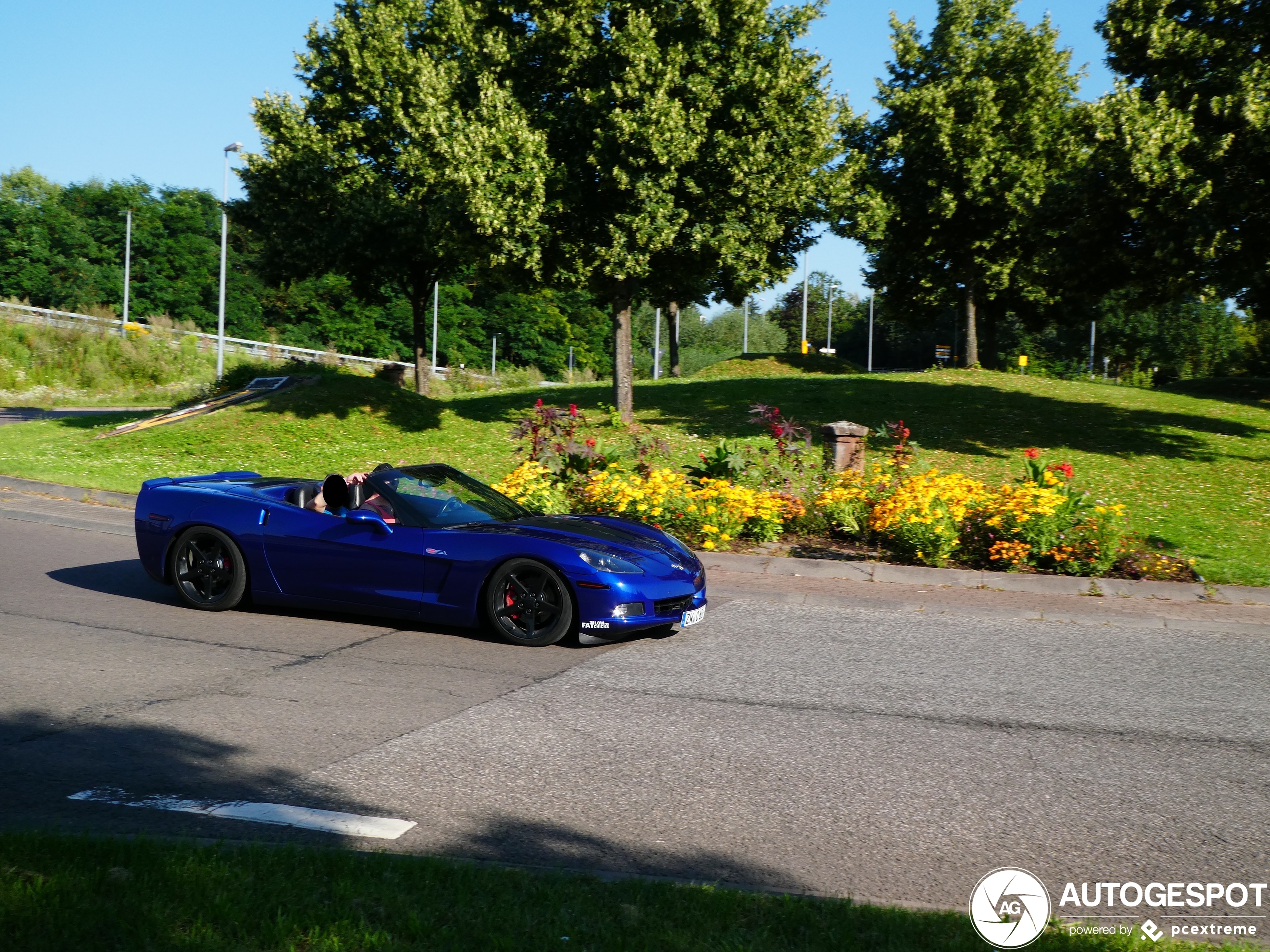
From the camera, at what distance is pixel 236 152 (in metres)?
29.8

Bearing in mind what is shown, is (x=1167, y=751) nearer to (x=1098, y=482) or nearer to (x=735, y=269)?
(x=1098, y=482)

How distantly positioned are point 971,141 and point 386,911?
98.5 ft

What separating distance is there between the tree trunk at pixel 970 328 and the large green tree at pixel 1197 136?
13117mm

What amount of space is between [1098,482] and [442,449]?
Answer: 11.2 meters

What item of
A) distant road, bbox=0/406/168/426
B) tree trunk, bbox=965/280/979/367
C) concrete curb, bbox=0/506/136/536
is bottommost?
concrete curb, bbox=0/506/136/536

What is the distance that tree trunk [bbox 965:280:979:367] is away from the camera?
3188 centimetres

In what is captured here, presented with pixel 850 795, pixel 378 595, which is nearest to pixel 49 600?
pixel 378 595

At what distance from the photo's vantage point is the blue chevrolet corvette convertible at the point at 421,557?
24.1 feet

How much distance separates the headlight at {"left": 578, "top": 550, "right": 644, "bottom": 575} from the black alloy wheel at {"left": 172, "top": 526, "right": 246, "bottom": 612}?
2816 millimetres

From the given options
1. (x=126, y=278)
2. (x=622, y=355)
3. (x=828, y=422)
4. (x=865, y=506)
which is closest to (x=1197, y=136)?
(x=828, y=422)

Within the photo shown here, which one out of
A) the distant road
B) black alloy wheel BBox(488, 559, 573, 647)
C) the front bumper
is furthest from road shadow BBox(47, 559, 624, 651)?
the distant road

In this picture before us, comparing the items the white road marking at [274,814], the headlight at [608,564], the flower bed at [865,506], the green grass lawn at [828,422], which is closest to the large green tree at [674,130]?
the green grass lawn at [828,422]

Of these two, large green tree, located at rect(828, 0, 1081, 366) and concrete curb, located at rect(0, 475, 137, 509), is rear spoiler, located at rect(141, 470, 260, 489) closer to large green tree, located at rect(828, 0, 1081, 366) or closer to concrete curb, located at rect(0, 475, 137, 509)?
concrete curb, located at rect(0, 475, 137, 509)

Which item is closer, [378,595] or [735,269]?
[378,595]
